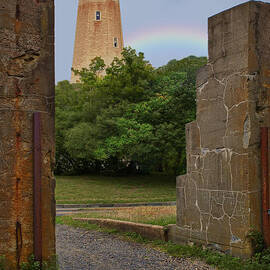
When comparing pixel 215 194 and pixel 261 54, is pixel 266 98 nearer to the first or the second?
pixel 261 54

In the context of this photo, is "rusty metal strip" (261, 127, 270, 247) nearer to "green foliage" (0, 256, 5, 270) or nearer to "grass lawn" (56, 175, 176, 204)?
"green foliage" (0, 256, 5, 270)

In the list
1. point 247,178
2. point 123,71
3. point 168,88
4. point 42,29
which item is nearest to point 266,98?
point 247,178

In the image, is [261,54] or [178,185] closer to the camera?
[261,54]

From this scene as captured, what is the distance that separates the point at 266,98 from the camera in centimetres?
680

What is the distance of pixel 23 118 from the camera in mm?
4938

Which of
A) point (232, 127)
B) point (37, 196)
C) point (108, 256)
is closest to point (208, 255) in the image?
point (108, 256)

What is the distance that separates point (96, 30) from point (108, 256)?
37.5 metres

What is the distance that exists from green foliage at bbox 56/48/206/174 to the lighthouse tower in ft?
→ 50.8

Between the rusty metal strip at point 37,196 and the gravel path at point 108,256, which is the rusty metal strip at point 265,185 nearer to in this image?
the gravel path at point 108,256

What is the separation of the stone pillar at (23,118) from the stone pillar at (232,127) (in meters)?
3.02

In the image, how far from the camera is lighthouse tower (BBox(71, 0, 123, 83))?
42625mm

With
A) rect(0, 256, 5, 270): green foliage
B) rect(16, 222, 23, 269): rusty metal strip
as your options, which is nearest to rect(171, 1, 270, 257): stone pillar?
rect(16, 222, 23, 269): rusty metal strip

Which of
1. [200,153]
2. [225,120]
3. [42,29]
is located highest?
[42,29]

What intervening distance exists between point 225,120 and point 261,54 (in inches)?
45.6
